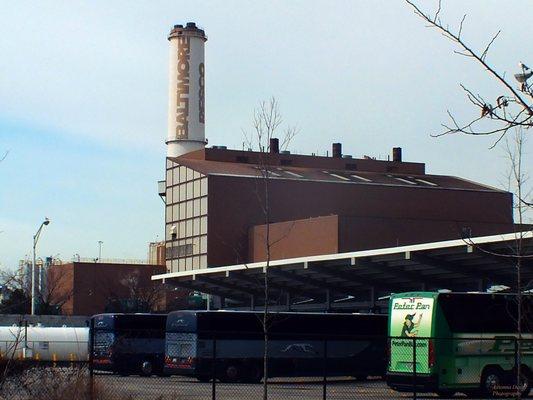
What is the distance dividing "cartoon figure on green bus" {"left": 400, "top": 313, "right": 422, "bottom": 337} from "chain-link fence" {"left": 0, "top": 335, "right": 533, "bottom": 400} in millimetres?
287

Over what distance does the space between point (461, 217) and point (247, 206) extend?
1945cm

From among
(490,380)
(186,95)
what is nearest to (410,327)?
(490,380)

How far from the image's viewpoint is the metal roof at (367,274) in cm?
4603

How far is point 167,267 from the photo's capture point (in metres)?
92.8

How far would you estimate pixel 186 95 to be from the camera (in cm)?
10369

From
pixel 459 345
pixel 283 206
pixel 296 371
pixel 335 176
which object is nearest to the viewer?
pixel 459 345

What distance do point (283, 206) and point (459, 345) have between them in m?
52.8

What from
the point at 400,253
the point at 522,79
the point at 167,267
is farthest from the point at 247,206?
the point at 522,79

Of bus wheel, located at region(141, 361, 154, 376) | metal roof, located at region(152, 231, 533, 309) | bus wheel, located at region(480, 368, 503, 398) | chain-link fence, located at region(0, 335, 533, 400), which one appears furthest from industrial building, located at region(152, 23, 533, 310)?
bus wheel, located at region(480, 368, 503, 398)

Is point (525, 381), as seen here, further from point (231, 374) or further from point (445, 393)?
point (231, 374)

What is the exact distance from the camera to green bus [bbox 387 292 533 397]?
106 feet

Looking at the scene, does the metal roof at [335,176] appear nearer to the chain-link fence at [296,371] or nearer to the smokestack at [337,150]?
the smokestack at [337,150]

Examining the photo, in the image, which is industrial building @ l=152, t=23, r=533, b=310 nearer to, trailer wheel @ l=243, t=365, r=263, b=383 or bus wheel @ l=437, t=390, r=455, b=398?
trailer wheel @ l=243, t=365, r=263, b=383

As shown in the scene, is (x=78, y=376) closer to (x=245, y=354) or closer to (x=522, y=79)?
(x=522, y=79)
